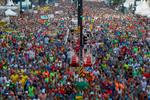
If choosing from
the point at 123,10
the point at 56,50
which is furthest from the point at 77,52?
the point at 123,10

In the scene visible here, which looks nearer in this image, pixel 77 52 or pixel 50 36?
pixel 77 52

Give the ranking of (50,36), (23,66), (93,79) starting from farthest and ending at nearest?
(50,36) < (23,66) < (93,79)

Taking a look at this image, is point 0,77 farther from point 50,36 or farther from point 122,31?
point 122,31

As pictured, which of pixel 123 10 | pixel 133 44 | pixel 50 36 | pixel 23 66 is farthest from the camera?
pixel 123 10

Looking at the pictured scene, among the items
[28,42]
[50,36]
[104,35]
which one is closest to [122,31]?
[104,35]

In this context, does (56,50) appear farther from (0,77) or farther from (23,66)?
(0,77)

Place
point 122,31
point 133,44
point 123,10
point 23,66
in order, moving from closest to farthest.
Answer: point 23,66
point 133,44
point 122,31
point 123,10
